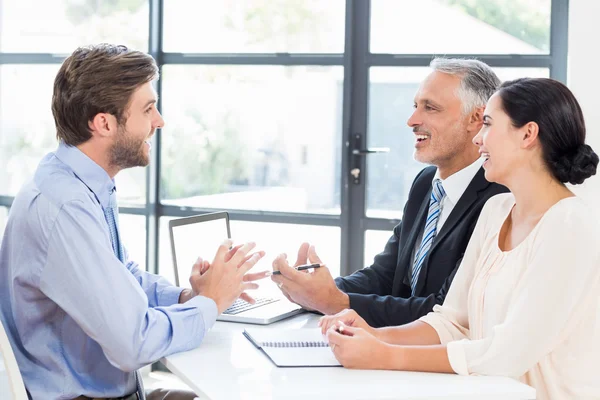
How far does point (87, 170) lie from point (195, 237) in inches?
27.7

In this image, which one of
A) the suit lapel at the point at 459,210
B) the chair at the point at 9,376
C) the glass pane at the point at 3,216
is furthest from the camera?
the glass pane at the point at 3,216

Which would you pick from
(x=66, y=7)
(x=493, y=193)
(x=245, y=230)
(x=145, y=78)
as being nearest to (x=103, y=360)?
(x=145, y=78)

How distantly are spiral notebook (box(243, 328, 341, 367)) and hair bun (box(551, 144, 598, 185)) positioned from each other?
0.69 metres

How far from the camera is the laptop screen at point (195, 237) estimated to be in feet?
8.11

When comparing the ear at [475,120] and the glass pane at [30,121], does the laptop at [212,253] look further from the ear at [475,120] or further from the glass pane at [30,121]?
the glass pane at [30,121]

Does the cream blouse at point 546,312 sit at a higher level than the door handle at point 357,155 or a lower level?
lower

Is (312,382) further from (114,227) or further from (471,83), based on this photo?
(471,83)

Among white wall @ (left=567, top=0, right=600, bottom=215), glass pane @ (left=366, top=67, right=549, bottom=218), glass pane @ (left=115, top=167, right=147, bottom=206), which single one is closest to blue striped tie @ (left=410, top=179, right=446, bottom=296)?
white wall @ (left=567, top=0, right=600, bottom=215)

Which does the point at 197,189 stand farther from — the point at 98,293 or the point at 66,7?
the point at 98,293

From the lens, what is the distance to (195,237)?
2641mm

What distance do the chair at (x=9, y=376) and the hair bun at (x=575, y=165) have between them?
1301 mm

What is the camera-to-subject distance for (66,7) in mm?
4832

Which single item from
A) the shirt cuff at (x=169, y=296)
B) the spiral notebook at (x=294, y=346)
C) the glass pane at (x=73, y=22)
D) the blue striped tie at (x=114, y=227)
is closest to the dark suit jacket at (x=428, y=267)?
the spiral notebook at (x=294, y=346)

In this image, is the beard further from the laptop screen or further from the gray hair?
the gray hair
